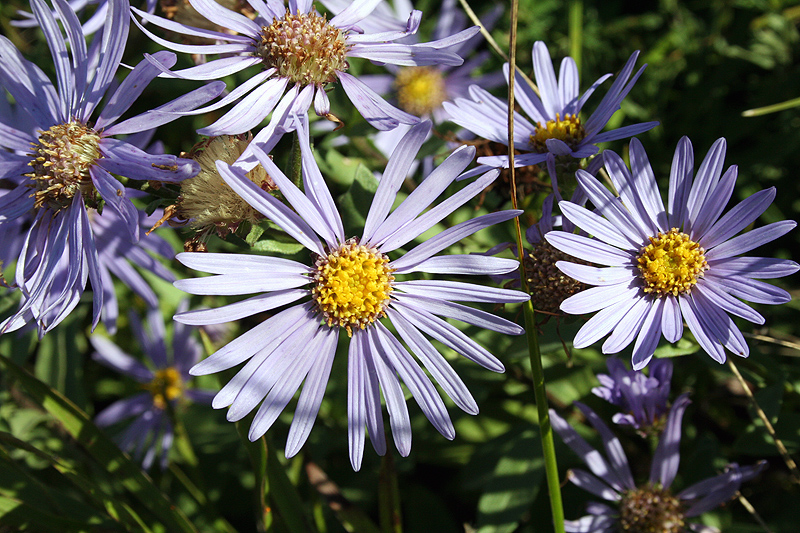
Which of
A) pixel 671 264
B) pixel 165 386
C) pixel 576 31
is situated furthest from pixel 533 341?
pixel 165 386

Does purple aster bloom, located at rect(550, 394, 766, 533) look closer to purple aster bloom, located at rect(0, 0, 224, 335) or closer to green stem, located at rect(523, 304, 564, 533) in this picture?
green stem, located at rect(523, 304, 564, 533)

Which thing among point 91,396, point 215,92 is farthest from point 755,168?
point 91,396

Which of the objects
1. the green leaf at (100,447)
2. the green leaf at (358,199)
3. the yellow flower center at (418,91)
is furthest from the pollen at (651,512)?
the yellow flower center at (418,91)

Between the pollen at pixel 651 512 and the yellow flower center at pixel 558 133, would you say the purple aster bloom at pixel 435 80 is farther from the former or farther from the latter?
the pollen at pixel 651 512

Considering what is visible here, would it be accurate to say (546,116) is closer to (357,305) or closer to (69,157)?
(357,305)

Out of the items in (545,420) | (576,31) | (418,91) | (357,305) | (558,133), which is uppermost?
(418,91)

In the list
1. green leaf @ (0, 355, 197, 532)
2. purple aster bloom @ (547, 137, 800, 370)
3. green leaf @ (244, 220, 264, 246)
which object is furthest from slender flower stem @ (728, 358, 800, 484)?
green leaf @ (0, 355, 197, 532)

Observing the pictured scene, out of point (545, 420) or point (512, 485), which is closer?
point (545, 420)
